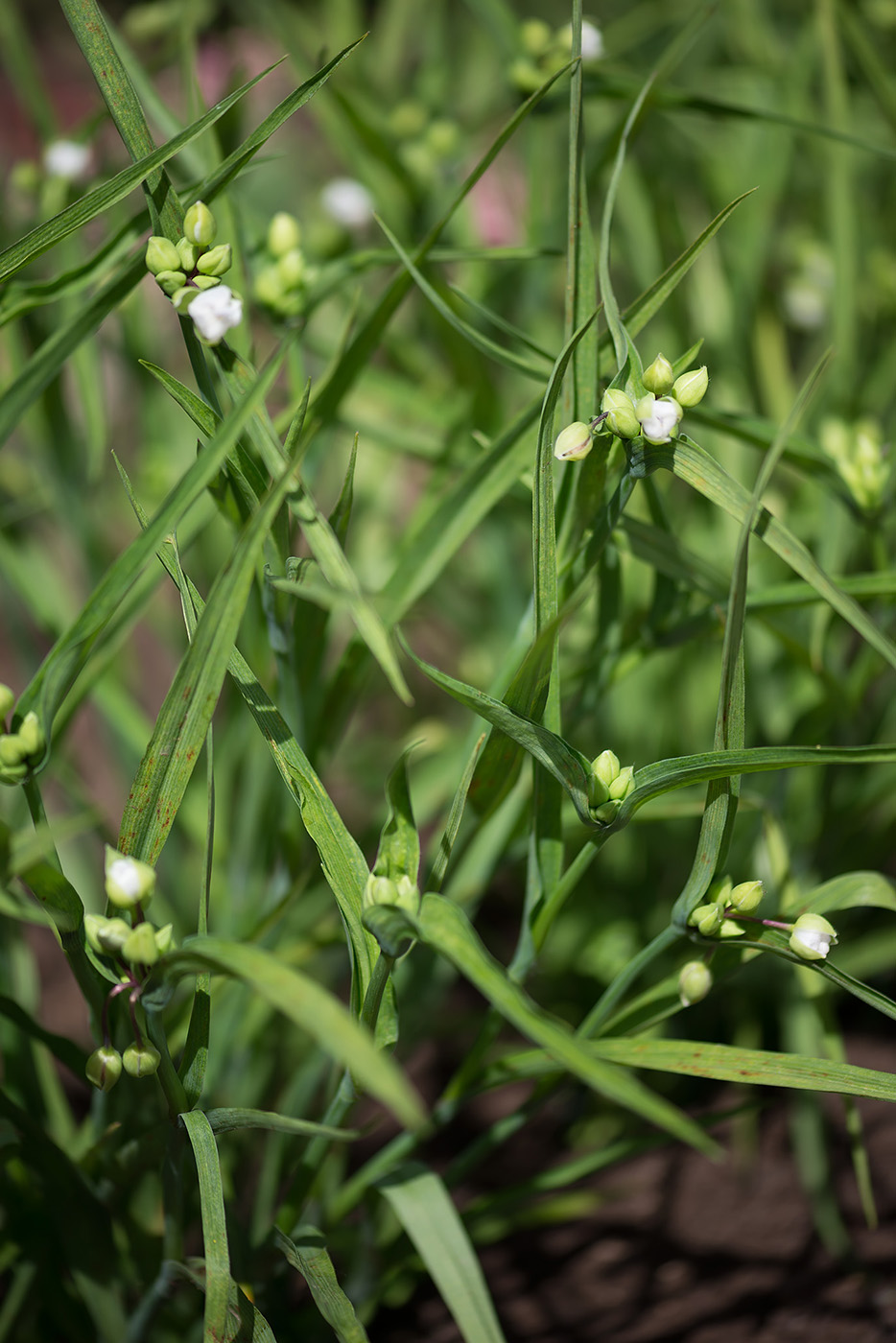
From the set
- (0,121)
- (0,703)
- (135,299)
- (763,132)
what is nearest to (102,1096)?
(0,703)

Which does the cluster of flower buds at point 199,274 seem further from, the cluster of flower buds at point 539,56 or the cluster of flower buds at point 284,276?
the cluster of flower buds at point 539,56

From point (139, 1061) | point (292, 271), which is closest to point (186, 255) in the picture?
point (292, 271)

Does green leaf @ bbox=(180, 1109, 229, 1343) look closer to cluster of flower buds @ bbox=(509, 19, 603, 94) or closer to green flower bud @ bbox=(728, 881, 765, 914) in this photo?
green flower bud @ bbox=(728, 881, 765, 914)

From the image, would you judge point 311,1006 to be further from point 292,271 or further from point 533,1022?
point 292,271

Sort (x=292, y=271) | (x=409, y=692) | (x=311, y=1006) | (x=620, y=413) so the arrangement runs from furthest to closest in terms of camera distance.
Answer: (x=409, y=692) → (x=292, y=271) → (x=620, y=413) → (x=311, y=1006)

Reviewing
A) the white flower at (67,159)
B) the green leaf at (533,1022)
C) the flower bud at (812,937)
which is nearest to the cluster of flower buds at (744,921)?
the flower bud at (812,937)

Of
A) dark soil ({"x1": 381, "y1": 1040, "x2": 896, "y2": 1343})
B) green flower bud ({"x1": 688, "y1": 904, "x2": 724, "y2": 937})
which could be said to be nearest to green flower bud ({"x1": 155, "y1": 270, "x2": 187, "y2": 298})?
green flower bud ({"x1": 688, "y1": 904, "x2": 724, "y2": 937})
